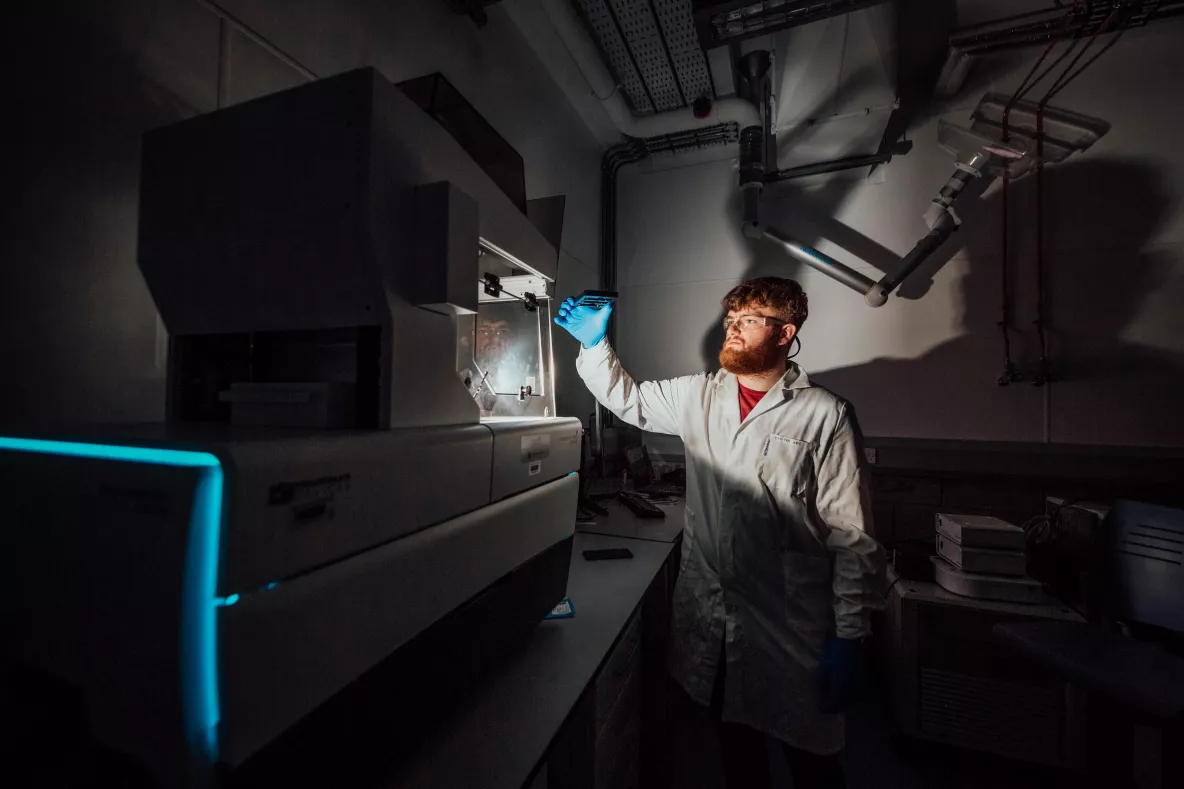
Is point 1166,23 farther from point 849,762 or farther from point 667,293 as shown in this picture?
point 849,762

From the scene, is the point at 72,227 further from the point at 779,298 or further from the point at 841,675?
the point at 841,675

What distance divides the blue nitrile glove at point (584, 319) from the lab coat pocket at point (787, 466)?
25.7 inches

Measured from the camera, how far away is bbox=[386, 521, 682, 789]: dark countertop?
59cm

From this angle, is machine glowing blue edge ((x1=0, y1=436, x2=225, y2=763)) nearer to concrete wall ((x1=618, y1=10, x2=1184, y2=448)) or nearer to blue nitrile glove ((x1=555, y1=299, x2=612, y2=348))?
blue nitrile glove ((x1=555, y1=299, x2=612, y2=348))

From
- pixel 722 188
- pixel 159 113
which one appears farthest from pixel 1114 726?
pixel 159 113

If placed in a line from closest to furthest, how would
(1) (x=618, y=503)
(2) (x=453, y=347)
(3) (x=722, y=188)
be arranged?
1. (2) (x=453, y=347)
2. (1) (x=618, y=503)
3. (3) (x=722, y=188)

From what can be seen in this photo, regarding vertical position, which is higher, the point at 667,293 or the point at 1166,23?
the point at 1166,23

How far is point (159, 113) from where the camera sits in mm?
822

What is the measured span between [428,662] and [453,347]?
46 centimetres

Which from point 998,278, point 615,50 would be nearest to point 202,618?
point 615,50

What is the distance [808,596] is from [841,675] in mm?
200

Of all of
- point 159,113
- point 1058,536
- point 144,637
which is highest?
point 159,113

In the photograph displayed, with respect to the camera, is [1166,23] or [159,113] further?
[1166,23]

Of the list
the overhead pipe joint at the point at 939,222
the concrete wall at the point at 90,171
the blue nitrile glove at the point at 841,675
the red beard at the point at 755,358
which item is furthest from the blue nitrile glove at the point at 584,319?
the overhead pipe joint at the point at 939,222
